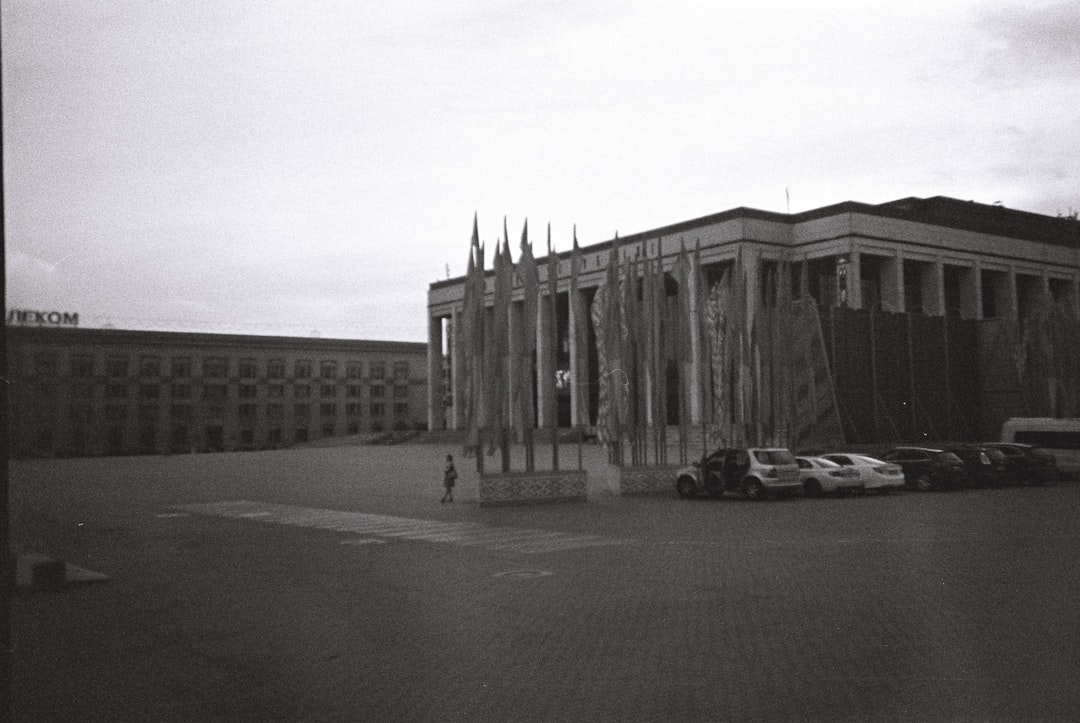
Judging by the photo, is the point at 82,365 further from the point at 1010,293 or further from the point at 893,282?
the point at 1010,293

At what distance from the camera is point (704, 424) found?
30922 mm

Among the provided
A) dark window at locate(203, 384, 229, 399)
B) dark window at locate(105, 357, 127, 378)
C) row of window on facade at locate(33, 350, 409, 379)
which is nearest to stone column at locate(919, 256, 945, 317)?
row of window on facade at locate(33, 350, 409, 379)

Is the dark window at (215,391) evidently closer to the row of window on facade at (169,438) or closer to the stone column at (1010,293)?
the row of window on facade at (169,438)

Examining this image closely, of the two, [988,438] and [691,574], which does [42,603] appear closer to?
[691,574]

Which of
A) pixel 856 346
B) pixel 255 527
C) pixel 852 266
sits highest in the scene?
pixel 852 266

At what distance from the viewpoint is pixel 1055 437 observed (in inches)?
1395

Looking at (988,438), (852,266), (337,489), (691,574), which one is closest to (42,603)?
(691,574)

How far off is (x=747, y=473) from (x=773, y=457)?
0.89 metres

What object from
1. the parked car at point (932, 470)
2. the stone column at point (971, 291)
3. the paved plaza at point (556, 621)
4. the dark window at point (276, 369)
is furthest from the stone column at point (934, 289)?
the dark window at point (276, 369)

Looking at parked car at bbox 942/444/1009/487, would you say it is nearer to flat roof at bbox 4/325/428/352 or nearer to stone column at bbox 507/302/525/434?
stone column at bbox 507/302/525/434

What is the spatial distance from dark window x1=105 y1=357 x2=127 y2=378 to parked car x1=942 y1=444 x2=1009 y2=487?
2713 centimetres

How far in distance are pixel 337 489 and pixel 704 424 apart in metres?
12.7

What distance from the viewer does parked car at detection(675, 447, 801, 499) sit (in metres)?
27.4

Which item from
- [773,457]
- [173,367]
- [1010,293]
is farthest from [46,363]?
[1010,293]
